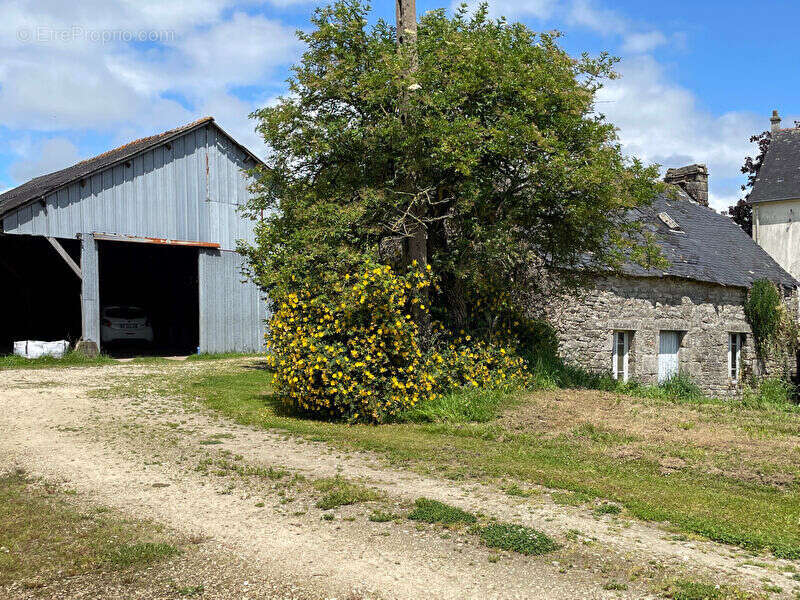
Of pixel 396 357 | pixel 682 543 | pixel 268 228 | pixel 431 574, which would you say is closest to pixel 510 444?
pixel 396 357

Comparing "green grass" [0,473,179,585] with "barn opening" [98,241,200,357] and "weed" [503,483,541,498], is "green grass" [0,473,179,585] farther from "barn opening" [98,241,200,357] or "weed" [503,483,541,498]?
"barn opening" [98,241,200,357]

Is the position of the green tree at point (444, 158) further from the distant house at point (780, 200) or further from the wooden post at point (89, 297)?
the distant house at point (780, 200)

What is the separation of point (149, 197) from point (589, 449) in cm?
1359

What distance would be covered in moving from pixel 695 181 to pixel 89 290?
19430 mm

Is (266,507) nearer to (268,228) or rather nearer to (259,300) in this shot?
(268,228)

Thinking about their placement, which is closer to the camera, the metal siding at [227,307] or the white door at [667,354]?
the white door at [667,354]

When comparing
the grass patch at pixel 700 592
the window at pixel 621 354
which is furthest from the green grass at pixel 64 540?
the window at pixel 621 354

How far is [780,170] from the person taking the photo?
102 ft

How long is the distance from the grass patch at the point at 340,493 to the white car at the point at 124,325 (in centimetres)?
1560

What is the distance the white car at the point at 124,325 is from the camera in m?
20.4

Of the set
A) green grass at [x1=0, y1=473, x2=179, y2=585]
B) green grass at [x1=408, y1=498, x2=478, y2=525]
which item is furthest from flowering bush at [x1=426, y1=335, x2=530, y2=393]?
green grass at [x1=0, y1=473, x2=179, y2=585]

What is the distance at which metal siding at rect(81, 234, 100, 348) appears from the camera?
17047 millimetres

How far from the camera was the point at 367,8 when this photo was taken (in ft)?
37.7

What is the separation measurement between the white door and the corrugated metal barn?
10.5 meters
